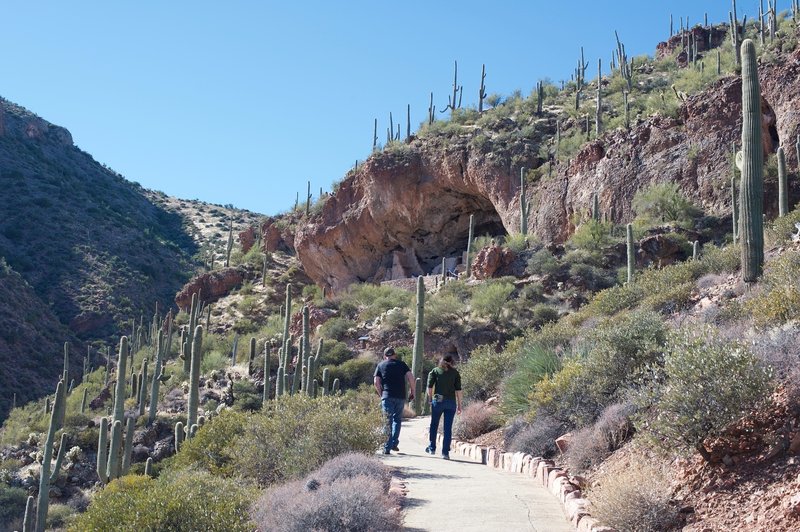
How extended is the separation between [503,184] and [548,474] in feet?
114

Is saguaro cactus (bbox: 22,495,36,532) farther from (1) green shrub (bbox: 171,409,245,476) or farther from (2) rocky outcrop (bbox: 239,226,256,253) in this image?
(2) rocky outcrop (bbox: 239,226,256,253)

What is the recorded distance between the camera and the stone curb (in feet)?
23.2

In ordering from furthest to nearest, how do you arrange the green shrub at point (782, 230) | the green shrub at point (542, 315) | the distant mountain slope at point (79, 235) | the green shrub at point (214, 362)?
the distant mountain slope at point (79, 235)
the green shrub at point (214, 362)
the green shrub at point (542, 315)
the green shrub at point (782, 230)

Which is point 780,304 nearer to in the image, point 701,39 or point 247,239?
point 701,39

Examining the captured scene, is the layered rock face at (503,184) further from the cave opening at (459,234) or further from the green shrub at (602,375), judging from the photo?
the green shrub at (602,375)

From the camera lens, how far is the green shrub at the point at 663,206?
33688mm

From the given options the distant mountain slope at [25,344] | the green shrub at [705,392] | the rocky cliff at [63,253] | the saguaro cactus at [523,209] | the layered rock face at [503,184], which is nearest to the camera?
the green shrub at [705,392]

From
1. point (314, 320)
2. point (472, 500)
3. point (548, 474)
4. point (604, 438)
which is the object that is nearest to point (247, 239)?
point (314, 320)

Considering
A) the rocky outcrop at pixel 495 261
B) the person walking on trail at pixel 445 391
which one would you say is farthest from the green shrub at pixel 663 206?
the person walking on trail at pixel 445 391

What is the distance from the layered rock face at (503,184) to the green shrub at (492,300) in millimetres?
6753

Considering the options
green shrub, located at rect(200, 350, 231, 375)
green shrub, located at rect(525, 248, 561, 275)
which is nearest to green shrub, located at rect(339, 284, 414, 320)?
green shrub, located at rect(200, 350, 231, 375)

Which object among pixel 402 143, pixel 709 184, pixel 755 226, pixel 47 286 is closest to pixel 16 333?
pixel 47 286

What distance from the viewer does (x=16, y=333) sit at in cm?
5238

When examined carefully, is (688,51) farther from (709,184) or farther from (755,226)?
(755,226)
